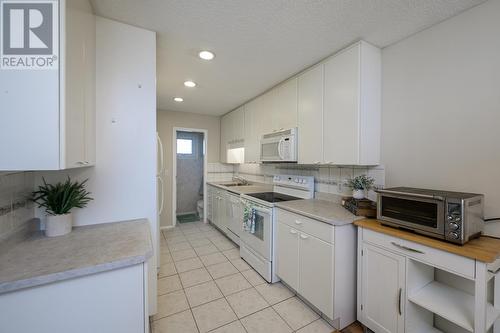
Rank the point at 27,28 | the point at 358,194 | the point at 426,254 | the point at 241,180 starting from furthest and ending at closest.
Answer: the point at 241,180 → the point at 358,194 → the point at 426,254 → the point at 27,28

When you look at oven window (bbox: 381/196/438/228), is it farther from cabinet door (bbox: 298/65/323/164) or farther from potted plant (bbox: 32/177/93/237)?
potted plant (bbox: 32/177/93/237)

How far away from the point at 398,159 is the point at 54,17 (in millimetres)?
2509

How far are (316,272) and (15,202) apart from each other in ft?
7.08

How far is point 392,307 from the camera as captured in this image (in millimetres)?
1435

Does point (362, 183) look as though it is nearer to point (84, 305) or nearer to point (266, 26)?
point (266, 26)

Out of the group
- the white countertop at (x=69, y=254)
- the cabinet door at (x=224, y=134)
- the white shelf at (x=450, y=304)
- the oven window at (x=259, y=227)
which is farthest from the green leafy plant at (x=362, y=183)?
the cabinet door at (x=224, y=134)

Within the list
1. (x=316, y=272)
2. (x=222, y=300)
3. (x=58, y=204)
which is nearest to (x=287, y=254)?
(x=316, y=272)

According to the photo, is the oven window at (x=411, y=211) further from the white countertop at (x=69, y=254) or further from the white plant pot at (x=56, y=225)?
the white plant pot at (x=56, y=225)

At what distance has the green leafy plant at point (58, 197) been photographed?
51.6 inches

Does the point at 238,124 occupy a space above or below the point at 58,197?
above

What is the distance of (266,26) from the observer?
162 centimetres

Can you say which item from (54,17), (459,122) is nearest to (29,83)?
(54,17)

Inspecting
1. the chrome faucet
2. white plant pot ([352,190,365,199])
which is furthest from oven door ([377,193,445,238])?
the chrome faucet

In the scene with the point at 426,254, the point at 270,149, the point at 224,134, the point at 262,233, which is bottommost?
the point at 262,233
